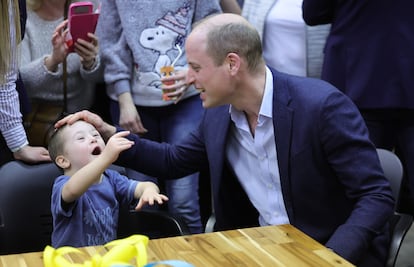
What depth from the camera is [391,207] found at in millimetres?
2332

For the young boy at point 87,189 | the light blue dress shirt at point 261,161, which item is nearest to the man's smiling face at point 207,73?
the light blue dress shirt at point 261,161

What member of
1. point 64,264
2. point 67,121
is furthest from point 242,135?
point 64,264

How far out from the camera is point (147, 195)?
231 centimetres

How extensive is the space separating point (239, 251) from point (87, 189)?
65 centimetres

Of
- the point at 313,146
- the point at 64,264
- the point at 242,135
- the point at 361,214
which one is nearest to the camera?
the point at 64,264

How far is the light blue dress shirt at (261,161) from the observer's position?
253cm

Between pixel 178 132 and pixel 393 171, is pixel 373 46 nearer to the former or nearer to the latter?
pixel 393 171

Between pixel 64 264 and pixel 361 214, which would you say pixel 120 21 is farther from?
pixel 64 264

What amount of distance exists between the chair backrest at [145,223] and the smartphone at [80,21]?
30.0 inches

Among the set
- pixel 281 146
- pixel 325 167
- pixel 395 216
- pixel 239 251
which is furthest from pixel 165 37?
pixel 239 251

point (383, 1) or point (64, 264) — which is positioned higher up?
point (383, 1)

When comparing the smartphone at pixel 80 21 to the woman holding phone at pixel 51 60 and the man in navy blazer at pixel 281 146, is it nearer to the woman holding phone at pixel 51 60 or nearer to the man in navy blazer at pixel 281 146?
the woman holding phone at pixel 51 60

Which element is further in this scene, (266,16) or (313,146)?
(266,16)

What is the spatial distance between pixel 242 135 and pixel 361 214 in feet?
1.76
